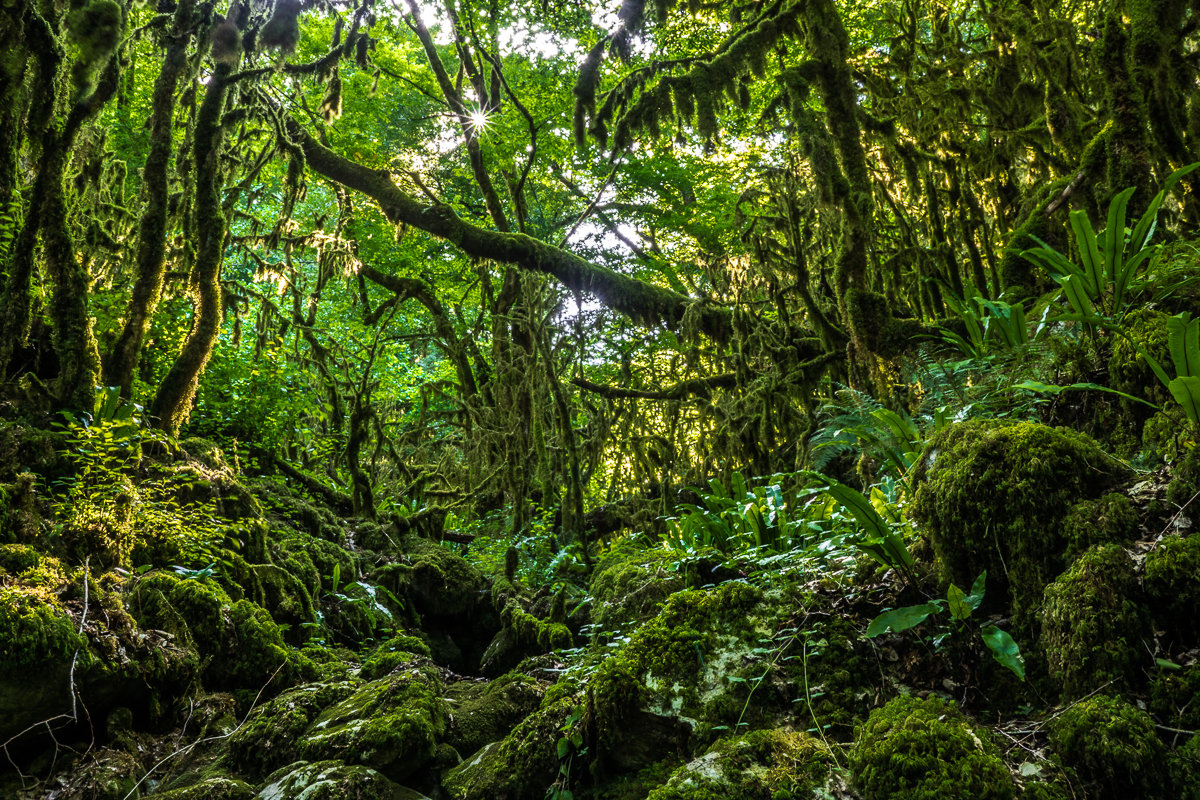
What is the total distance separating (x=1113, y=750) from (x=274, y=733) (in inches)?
133

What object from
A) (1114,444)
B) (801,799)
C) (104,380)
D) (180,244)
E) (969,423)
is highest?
(180,244)

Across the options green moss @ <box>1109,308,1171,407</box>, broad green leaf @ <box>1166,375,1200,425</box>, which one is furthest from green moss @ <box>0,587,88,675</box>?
green moss @ <box>1109,308,1171,407</box>

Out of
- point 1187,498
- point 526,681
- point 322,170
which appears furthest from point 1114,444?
point 322,170

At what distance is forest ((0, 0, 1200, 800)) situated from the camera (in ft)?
7.33

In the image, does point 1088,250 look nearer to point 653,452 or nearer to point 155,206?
point 653,452

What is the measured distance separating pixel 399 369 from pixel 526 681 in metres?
13.0

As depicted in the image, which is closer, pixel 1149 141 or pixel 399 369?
pixel 1149 141

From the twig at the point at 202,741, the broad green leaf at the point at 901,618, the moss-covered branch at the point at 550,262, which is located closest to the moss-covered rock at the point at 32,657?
the twig at the point at 202,741

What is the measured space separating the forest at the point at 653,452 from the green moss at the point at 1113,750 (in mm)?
10

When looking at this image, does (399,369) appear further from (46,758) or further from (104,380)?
(46,758)

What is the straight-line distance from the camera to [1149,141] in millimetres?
4488

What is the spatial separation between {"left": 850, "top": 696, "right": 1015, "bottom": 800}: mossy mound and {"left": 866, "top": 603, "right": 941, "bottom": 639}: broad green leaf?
0.24m

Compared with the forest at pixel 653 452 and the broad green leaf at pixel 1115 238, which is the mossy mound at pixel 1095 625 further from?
the broad green leaf at pixel 1115 238

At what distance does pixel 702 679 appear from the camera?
2596 mm
